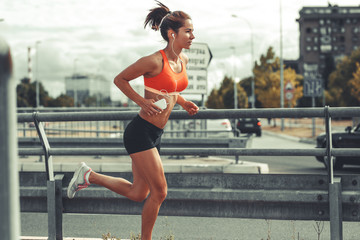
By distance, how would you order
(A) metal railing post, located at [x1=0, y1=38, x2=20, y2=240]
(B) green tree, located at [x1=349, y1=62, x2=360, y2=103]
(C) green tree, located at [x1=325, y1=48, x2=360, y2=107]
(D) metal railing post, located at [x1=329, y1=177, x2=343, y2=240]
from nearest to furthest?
(A) metal railing post, located at [x1=0, y1=38, x2=20, y2=240] < (D) metal railing post, located at [x1=329, y1=177, x2=343, y2=240] < (B) green tree, located at [x1=349, y1=62, x2=360, y2=103] < (C) green tree, located at [x1=325, y1=48, x2=360, y2=107]

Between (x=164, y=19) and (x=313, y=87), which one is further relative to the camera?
(x=313, y=87)

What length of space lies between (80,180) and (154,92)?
35.7 inches

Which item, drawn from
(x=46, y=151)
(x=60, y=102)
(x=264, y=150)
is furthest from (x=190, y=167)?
(x=60, y=102)

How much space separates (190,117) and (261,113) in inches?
21.5

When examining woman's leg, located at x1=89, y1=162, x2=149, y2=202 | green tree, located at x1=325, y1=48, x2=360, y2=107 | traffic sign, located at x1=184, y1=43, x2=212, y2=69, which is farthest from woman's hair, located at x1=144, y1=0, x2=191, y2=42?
green tree, located at x1=325, y1=48, x2=360, y2=107

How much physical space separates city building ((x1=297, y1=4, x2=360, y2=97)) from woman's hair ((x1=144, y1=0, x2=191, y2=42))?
13328 centimetres

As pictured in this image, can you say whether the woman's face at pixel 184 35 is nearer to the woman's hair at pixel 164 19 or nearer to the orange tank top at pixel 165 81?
the woman's hair at pixel 164 19

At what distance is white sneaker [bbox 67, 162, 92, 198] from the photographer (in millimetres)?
3943

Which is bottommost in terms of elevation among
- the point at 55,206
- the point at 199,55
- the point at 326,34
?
the point at 55,206

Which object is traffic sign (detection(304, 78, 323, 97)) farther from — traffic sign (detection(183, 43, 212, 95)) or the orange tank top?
the orange tank top

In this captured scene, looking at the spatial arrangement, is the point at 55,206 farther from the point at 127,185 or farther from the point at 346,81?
the point at 346,81

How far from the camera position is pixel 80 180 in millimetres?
3955

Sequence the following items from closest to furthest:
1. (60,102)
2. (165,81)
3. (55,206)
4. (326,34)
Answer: (165,81) → (55,206) → (60,102) → (326,34)

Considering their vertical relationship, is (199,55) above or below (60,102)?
above
